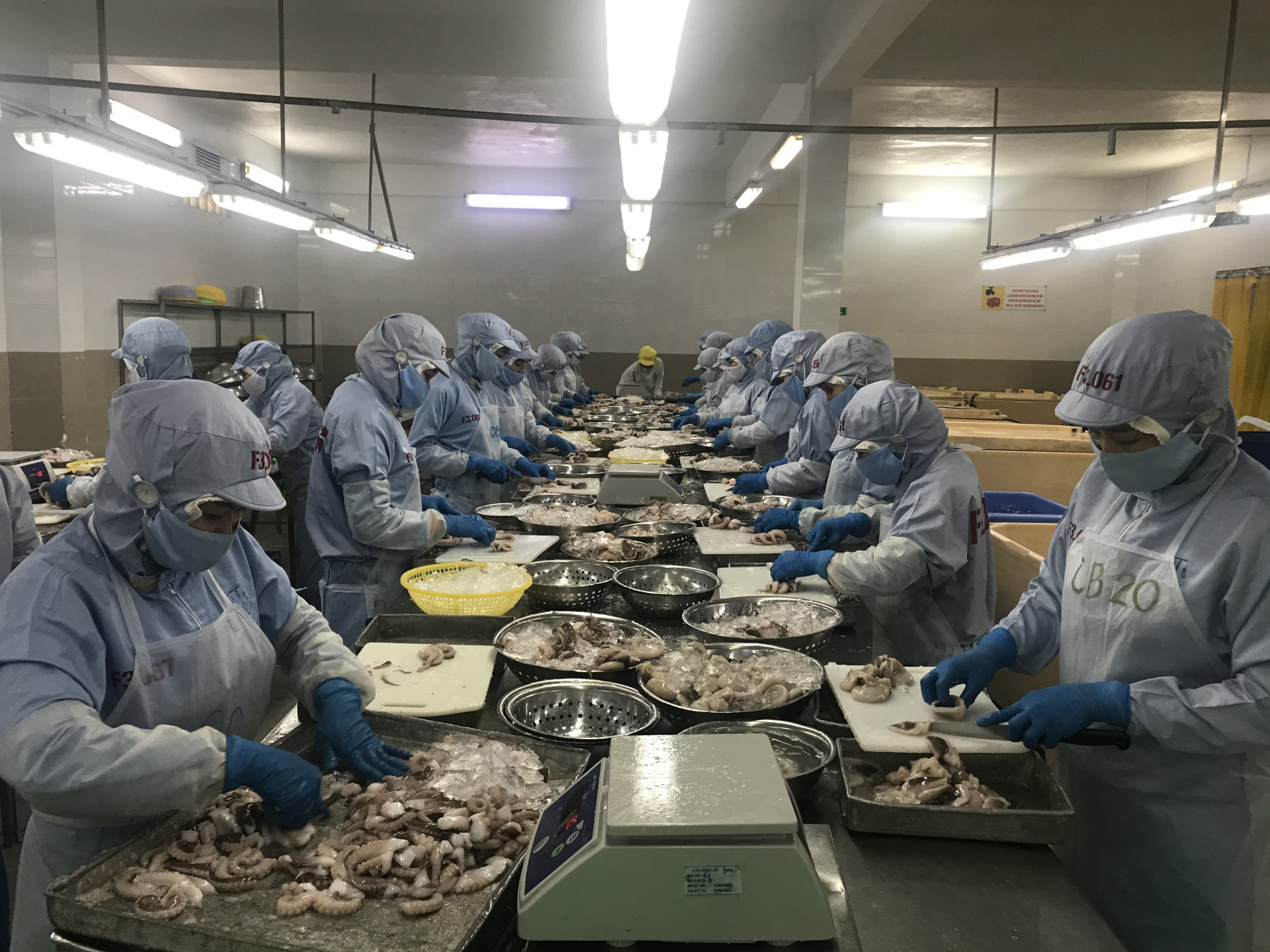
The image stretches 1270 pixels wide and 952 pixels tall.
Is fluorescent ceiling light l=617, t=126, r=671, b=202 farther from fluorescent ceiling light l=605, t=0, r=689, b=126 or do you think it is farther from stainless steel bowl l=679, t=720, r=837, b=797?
stainless steel bowl l=679, t=720, r=837, b=797

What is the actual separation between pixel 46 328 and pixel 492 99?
5.19m

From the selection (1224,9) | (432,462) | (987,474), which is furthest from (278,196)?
(1224,9)

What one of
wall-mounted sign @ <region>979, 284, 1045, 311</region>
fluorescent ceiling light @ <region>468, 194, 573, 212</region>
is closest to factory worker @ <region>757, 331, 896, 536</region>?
wall-mounted sign @ <region>979, 284, 1045, 311</region>

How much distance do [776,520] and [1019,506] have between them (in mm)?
2690

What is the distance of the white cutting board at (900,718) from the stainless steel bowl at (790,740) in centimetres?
9

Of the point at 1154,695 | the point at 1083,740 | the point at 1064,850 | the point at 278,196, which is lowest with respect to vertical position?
the point at 1064,850

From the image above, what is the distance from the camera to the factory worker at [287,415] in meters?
6.80

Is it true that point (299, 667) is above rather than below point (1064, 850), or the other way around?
above

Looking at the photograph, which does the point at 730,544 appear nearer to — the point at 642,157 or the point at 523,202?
the point at 642,157

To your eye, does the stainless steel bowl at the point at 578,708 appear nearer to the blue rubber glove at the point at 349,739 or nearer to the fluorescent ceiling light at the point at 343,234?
the blue rubber glove at the point at 349,739

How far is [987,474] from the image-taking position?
22.7 ft

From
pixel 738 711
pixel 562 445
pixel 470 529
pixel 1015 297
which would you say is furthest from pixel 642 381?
pixel 738 711

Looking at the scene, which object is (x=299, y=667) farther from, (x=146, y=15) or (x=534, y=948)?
(x=146, y=15)

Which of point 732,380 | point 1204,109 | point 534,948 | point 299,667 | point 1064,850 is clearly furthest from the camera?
point 732,380
